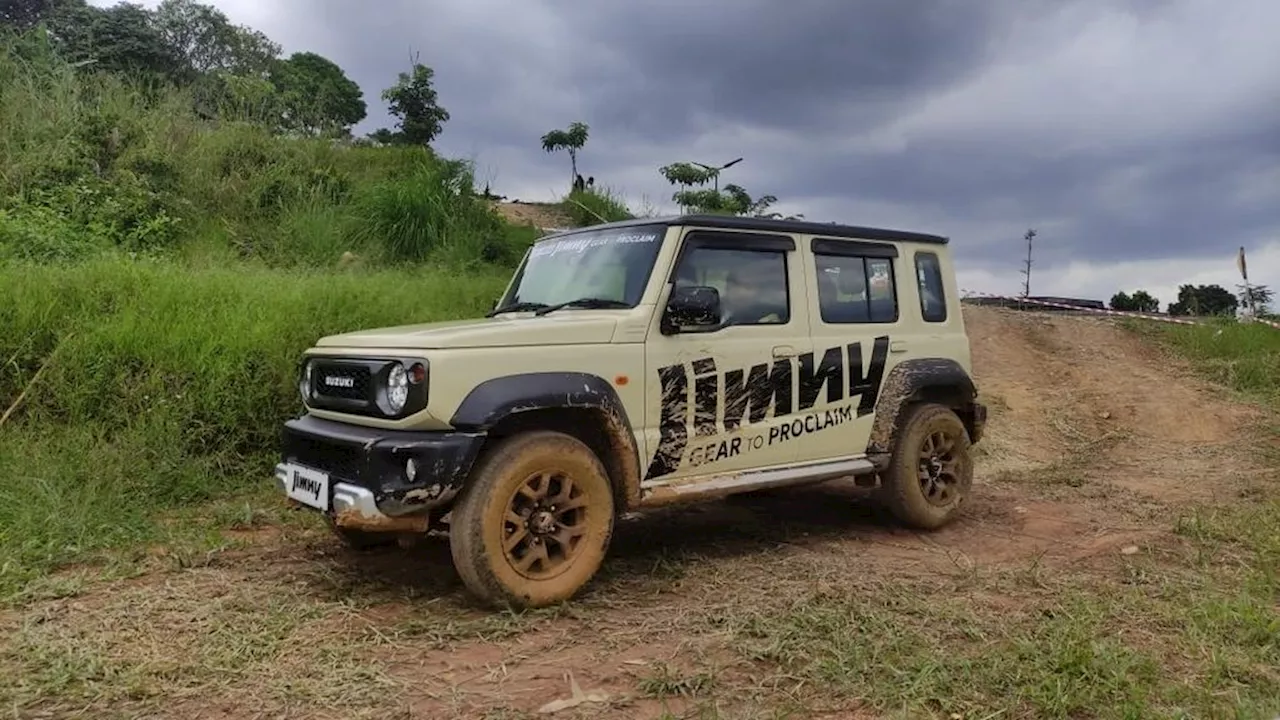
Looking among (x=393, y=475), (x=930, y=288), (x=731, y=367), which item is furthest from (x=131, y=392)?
(x=930, y=288)

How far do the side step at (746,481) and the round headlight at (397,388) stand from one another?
1.22 meters

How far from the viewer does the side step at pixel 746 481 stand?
167 inches

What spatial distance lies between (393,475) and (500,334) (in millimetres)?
745

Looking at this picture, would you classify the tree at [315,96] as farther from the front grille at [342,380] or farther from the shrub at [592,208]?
the front grille at [342,380]

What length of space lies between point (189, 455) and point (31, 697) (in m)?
3.04

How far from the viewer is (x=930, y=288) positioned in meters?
5.75

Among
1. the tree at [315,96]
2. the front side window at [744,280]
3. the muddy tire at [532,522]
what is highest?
the tree at [315,96]

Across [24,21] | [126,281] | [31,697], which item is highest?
[24,21]

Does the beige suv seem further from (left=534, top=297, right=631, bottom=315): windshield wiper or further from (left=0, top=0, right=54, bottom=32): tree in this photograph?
(left=0, top=0, right=54, bottom=32): tree

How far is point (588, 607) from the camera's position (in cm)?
391

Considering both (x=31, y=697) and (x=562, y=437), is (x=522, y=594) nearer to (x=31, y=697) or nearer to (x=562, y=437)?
(x=562, y=437)

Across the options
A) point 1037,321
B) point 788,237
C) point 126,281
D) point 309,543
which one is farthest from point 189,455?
point 1037,321

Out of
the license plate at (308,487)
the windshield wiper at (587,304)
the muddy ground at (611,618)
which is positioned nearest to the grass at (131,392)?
the muddy ground at (611,618)

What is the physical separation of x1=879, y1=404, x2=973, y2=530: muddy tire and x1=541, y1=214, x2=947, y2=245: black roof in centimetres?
111
